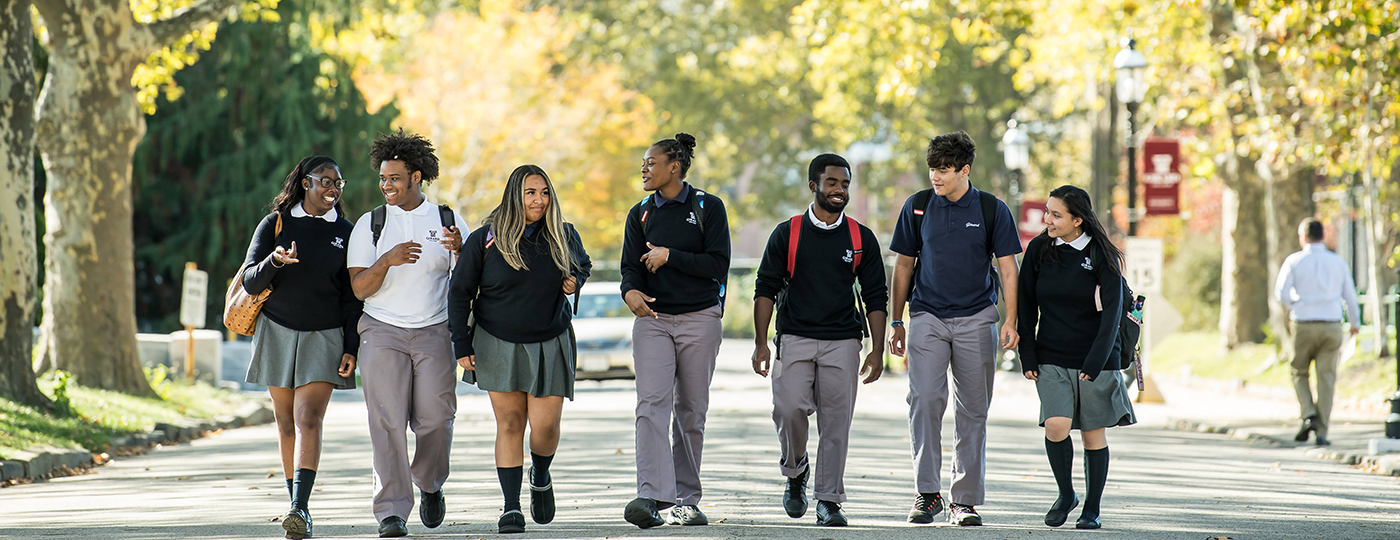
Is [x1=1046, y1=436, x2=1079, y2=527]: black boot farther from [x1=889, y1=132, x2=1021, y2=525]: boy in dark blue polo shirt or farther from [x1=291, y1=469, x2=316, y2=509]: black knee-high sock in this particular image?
[x1=291, y1=469, x2=316, y2=509]: black knee-high sock

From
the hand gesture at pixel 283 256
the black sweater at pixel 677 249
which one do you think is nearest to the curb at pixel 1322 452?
the black sweater at pixel 677 249

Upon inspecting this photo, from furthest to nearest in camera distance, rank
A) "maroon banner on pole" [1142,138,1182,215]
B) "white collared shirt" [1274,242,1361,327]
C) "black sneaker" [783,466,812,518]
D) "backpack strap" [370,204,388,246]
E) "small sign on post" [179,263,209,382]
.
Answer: "maroon banner on pole" [1142,138,1182,215], "small sign on post" [179,263,209,382], "white collared shirt" [1274,242,1361,327], "black sneaker" [783,466,812,518], "backpack strap" [370,204,388,246]

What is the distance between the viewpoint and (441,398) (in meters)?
7.64

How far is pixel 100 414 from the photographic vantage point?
14.8 meters

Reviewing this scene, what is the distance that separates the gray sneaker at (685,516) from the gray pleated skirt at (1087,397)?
5.69 ft

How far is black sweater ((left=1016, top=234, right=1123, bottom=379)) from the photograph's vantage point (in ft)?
25.8

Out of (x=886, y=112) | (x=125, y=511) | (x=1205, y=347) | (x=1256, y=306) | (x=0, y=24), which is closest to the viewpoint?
(x=125, y=511)

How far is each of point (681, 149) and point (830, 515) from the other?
Answer: 6.30 ft

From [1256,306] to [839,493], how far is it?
19973 mm

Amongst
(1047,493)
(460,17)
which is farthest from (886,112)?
(1047,493)

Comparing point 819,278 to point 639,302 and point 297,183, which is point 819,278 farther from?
point 297,183

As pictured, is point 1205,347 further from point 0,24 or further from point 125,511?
point 125,511

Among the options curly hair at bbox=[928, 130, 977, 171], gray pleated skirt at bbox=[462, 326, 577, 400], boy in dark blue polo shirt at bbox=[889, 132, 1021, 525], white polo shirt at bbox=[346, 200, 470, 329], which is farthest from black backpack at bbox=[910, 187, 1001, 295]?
white polo shirt at bbox=[346, 200, 470, 329]

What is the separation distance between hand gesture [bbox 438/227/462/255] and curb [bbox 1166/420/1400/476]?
731 cm
